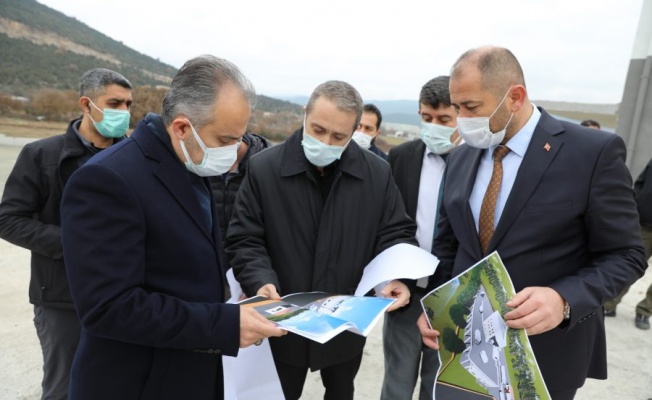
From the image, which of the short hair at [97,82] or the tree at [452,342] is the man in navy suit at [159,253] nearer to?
the tree at [452,342]

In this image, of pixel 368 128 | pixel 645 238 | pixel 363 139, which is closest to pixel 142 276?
pixel 363 139

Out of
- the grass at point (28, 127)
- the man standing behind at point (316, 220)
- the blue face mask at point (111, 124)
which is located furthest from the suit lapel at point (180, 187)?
the grass at point (28, 127)

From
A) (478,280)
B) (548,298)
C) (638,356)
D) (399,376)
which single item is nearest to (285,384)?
(399,376)

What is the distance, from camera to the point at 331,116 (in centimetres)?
202

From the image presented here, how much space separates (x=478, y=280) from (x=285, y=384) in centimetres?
117

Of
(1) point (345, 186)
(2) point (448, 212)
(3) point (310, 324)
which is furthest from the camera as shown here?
(1) point (345, 186)

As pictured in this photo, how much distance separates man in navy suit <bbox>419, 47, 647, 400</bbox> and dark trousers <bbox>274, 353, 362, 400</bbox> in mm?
585

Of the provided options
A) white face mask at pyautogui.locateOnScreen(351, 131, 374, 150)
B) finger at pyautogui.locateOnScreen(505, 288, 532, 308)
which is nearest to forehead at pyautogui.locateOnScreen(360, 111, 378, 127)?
white face mask at pyautogui.locateOnScreen(351, 131, 374, 150)

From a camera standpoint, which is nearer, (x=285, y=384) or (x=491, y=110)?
(x=491, y=110)

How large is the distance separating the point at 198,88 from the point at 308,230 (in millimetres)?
903

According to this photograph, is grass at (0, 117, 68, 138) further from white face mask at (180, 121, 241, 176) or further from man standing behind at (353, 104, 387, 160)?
white face mask at (180, 121, 241, 176)

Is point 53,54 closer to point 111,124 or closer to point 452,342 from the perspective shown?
point 111,124

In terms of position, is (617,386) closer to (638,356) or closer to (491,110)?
(638,356)

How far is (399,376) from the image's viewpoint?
253 centimetres
